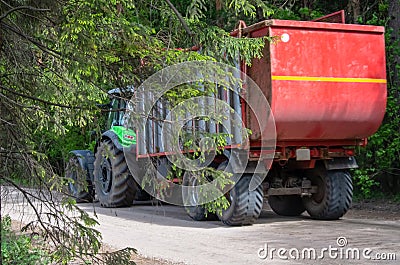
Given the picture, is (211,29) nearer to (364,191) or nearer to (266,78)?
(266,78)

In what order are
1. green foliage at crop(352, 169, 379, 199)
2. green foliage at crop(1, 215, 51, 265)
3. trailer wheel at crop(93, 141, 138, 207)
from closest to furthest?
green foliage at crop(1, 215, 51, 265)
trailer wheel at crop(93, 141, 138, 207)
green foliage at crop(352, 169, 379, 199)

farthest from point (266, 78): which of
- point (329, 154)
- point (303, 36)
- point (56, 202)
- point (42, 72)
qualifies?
point (56, 202)

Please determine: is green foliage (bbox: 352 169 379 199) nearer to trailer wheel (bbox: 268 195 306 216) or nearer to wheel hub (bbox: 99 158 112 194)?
trailer wheel (bbox: 268 195 306 216)

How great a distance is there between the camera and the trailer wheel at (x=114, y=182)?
578 inches

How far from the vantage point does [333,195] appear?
11852mm

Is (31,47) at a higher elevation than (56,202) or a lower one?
higher

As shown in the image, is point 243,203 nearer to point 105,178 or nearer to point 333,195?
point 333,195

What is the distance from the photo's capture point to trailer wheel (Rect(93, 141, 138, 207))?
14680 millimetres

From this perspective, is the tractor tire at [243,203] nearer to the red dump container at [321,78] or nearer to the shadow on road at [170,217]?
the shadow on road at [170,217]

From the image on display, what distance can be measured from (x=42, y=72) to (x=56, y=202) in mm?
1371

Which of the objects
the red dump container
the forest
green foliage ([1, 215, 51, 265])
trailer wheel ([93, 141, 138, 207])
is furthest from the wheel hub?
the forest

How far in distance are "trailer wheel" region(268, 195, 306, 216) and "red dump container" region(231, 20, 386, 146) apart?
2033 mm

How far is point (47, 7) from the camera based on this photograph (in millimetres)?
5629

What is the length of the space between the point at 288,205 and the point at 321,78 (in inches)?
133
